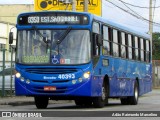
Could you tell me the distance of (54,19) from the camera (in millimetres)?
20172

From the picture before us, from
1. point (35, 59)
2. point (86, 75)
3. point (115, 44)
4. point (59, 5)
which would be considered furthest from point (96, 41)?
point (59, 5)

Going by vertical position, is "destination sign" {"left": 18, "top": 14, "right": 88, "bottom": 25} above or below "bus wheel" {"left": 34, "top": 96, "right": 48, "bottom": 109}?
above

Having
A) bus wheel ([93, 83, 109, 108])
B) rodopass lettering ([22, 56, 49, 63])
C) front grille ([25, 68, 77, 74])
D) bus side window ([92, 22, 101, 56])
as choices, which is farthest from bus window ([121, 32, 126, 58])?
rodopass lettering ([22, 56, 49, 63])

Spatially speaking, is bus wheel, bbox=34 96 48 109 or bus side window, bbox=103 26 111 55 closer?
bus wheel, bbox=34 96 48 109

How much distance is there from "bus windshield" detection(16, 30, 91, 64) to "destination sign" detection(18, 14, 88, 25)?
34 cm

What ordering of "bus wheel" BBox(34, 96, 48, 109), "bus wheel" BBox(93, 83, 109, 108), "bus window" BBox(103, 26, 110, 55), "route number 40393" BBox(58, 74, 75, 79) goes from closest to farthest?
1. "route number 40393" BBox(58, 74, 75, 79)
2. "bus wheel" BBox(93, 83, 109, 108)
3. "bus wheel" BBox(34, 96, 48, 109)
4. "bus window" BBox(103, 26, 110, 55)

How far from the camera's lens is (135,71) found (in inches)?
1050

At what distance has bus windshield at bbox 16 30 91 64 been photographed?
775 inches

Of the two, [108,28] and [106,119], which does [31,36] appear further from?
[106,119]

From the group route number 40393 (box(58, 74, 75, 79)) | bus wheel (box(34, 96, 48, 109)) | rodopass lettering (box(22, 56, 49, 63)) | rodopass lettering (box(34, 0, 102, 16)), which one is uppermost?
rodopass lettering (box(34, 0, 102, 16))

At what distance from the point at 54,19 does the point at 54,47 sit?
3.39ft

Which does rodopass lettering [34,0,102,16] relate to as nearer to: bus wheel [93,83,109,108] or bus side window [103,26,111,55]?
bus side window [103,26,111,55]

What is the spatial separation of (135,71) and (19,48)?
8.06 metres

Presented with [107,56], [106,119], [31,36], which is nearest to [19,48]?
[31,36]
